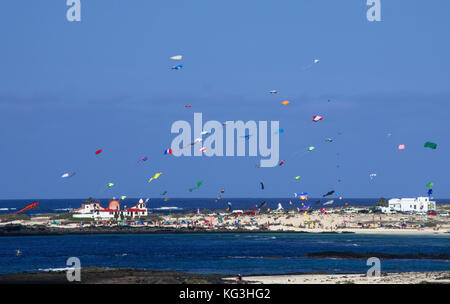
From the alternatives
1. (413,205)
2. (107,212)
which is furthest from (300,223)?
(107,212)

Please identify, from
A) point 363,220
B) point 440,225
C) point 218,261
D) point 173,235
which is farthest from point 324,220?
point 218,261

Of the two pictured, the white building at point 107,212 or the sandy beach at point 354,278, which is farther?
the white building at point 107,212

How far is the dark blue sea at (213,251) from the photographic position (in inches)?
2132

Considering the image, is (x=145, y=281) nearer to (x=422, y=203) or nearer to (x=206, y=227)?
(x=206, y=227)

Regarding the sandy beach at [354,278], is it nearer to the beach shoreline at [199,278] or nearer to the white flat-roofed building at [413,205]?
the beach shoreline at [199,278]

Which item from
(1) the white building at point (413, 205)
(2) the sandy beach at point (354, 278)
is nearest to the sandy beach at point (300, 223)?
(1) the white building at point (413, 205)

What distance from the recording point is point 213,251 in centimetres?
7150

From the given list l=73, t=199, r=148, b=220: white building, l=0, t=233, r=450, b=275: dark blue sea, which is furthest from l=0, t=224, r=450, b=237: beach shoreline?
l=73, t=199, r=148, b=220: white building

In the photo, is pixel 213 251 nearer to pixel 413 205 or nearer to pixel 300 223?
pixel 300 223

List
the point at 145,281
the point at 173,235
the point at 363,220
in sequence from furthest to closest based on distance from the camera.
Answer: the point at 363,220, the point at 173,235, the point at 145,281

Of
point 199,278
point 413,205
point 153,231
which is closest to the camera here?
point 199,278
